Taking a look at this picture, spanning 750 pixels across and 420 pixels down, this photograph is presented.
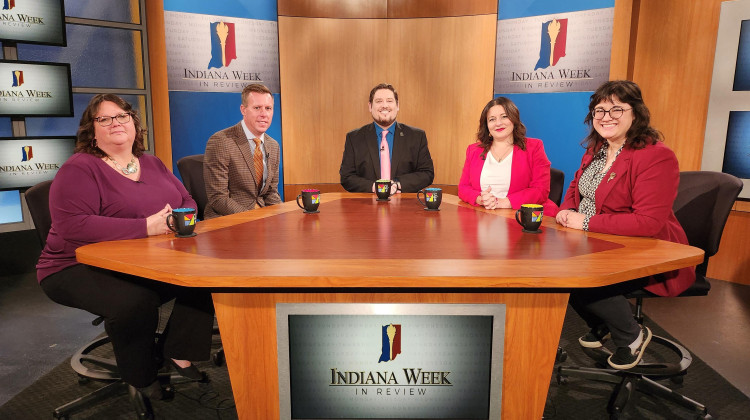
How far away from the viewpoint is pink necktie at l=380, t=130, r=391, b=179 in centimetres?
351

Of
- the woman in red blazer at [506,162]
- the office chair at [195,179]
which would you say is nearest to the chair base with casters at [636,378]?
the woman in red blazer at [506,162]

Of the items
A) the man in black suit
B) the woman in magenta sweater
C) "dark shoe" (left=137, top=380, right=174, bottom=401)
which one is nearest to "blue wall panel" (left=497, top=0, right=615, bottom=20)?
the man in black suit

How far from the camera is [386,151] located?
3518mm

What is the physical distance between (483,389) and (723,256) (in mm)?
3348

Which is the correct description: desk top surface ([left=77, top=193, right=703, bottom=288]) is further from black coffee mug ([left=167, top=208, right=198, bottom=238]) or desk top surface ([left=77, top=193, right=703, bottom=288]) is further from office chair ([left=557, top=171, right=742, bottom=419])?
office chair ([left=557, top=171, right=742, bottom=419])

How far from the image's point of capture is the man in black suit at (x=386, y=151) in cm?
345

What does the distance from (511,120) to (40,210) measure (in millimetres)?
2254

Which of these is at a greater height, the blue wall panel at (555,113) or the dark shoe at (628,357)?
the blue wall panel at (555,113)

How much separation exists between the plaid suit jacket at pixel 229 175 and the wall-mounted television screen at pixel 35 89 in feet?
5.66

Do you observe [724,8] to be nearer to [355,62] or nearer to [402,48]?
[402,48]

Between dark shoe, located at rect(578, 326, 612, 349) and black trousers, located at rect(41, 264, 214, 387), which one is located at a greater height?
black trousers, located at rect(41, 264, 214, 387)

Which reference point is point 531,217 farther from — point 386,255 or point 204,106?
point 204,106

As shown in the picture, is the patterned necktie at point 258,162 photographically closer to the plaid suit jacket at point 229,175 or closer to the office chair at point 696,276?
the plaid suit jacket at point 229,175

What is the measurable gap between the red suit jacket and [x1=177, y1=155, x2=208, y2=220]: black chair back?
2089mm
